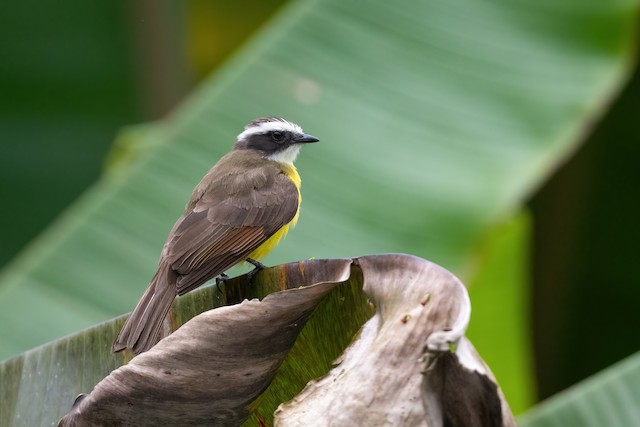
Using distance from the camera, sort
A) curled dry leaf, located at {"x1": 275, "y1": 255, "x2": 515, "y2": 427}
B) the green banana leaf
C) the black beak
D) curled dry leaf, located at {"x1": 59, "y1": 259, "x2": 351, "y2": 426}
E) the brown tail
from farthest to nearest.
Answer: the black beak < the green banana leaf < the brown tail < curled dry leaf, located at {"x1": 59, "y1": 259, "x2": 351, "y2": 426} < curled dry leaf, located at {"x1": 275, "y1": 255, "x2": 515, "y2": 427}

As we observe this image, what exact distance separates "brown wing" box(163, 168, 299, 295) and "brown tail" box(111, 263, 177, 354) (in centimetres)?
5

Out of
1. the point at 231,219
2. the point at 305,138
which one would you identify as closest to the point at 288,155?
the point at 305,138

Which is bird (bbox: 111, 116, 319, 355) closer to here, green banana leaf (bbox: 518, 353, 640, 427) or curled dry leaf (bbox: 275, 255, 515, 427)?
curled dry leaf (bbox: 275, 255, 515, 427)

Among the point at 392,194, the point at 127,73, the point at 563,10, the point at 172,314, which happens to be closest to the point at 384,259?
the point at 172,314

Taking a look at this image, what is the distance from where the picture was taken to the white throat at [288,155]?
15.1 ft

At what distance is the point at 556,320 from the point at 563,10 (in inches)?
97.3

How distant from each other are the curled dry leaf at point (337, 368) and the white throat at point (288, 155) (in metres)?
2.28

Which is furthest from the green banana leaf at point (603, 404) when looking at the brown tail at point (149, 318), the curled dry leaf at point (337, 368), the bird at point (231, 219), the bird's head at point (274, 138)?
the bird's head at point (274, 138)

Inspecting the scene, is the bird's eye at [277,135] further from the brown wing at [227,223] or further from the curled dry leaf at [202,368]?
the curled dry leaf at [202,368]

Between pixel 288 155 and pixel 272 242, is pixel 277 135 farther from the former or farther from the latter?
pixel 272 242

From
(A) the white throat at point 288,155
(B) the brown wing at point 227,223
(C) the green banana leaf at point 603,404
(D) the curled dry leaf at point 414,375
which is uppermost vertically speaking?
(D) the curled dry leaf at point 414,375

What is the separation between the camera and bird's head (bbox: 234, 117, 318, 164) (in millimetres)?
4508

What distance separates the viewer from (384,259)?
7.01 ft

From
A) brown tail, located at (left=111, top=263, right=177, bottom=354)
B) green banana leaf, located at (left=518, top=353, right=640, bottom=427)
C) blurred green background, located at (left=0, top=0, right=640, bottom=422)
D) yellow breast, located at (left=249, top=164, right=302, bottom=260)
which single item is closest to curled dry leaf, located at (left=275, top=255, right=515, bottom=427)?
brown tail, located at (left=111, top=263, right=177, bottom=354)
